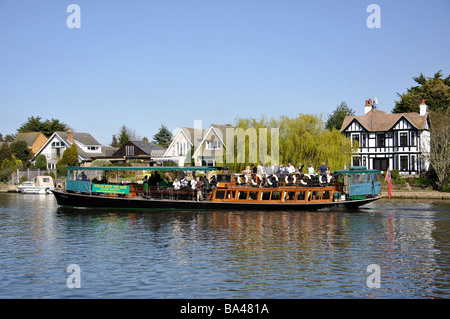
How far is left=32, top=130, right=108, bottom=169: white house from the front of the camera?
317 feet

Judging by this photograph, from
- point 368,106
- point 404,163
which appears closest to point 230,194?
point 404,163

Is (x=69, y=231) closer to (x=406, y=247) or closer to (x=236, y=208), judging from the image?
(x=236, y=208)

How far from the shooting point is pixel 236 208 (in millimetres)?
43188

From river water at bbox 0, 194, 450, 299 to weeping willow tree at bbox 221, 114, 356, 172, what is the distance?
22.7 m

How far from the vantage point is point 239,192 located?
4325 cm

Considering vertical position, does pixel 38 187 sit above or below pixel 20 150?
below

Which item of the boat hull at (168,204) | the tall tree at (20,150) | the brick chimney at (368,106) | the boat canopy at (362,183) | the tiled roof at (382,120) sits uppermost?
the brick chimney at (368,106)

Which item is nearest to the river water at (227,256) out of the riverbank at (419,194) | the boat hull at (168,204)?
the boat hull at (168,204)

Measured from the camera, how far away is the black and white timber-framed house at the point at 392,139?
71875mm

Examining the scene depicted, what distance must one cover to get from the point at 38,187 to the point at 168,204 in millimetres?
34253

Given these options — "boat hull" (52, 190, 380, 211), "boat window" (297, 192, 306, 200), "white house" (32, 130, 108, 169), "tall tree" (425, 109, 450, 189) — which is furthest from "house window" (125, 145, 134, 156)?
"boat window" (297, 192, 306, 200)

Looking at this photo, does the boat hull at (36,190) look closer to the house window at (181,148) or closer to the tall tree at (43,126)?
the house window at (181,148)

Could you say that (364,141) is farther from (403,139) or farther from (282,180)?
(282,180)

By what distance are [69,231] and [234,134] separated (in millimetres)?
34665
